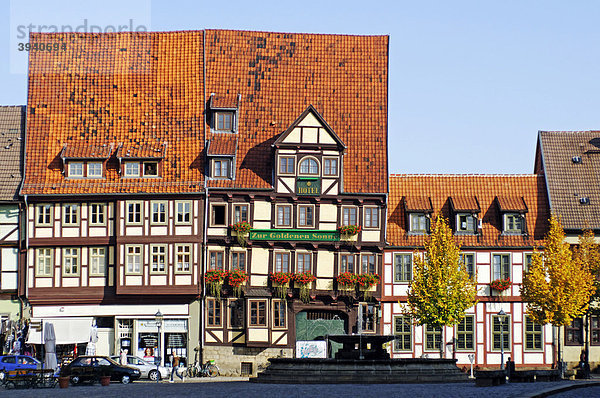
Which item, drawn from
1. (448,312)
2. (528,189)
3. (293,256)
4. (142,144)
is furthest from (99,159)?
(528,189)

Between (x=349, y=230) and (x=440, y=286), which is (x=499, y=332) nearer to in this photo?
(x=440, y=286)

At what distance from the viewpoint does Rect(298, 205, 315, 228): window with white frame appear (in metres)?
62.4

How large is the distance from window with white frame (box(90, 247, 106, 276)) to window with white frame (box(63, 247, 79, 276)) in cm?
77

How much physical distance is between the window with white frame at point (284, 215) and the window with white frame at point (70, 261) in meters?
10.6

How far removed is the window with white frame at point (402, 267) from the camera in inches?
2534

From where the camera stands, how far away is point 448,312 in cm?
6062

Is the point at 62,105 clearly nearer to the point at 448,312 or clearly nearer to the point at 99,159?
the point at 99,159

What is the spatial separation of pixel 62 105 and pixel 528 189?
26.3m

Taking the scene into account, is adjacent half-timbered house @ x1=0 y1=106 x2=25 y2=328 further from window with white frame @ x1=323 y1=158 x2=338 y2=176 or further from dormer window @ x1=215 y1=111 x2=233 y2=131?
window with white frame @ x1=323 y1=158 x2=338 y2=176

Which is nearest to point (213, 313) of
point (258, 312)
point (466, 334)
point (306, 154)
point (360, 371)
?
point (258, 312)

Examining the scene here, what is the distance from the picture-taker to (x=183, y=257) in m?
61.4

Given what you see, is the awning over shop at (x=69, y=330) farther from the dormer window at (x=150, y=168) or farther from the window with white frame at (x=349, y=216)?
the window with white frame at (x=349, y=216)

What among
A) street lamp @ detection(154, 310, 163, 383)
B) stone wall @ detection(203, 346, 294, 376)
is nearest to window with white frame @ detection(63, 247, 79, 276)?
street lamp @ detection(154, 310, 163, 383)

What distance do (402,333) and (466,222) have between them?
7093 mm
